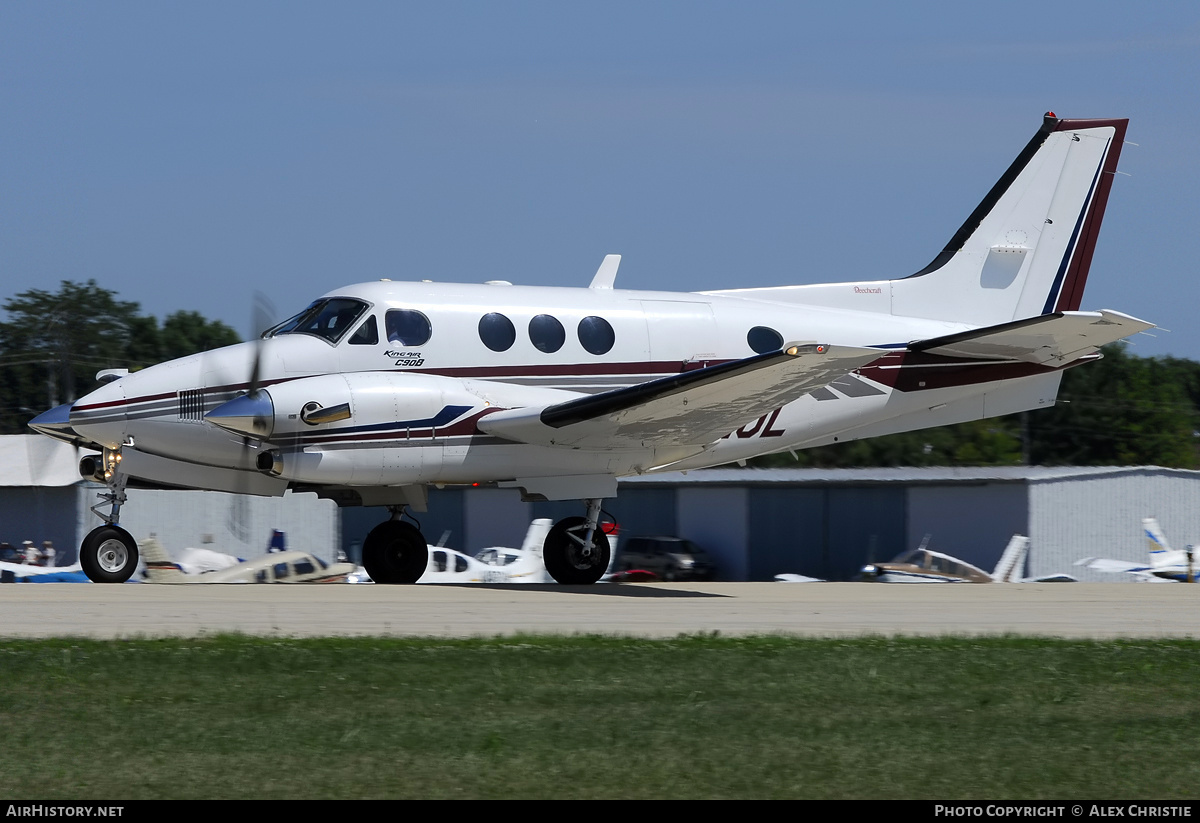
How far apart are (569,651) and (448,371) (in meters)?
6.43

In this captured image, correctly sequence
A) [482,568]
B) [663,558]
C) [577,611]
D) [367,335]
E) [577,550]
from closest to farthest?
[577,611], [367,335], [577,550], [482,568], [663,558]

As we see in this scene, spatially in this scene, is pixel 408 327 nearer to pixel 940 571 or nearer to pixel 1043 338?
pixel 1043 338

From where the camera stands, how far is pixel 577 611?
13.5 m

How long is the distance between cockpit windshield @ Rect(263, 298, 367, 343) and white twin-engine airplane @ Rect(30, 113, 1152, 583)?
0.03 meters

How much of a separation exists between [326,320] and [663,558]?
25.0 meters

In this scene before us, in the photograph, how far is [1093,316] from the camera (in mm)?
15836

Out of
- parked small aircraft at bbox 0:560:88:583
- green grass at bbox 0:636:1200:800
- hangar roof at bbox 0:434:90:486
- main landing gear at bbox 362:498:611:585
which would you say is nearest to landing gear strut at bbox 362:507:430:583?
main landing gear at bbox 362:498:611:585

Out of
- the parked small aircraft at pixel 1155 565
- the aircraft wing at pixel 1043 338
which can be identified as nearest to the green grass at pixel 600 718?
the aircraft wing at pixel 1043 338

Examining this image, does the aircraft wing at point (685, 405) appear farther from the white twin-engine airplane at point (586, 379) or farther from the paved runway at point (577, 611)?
the paved runway at point (577, 611)

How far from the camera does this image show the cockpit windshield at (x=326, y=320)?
635 inches

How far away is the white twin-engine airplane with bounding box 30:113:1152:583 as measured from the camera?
50.6 ft

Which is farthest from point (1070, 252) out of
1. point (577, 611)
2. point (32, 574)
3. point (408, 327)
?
point (32, 574)

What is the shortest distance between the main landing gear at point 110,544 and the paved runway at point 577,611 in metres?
0.23
